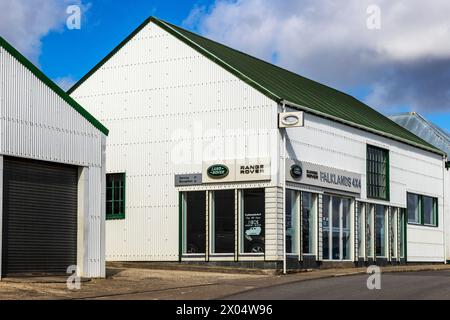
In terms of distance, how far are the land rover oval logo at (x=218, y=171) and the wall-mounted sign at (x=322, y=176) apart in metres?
2.50

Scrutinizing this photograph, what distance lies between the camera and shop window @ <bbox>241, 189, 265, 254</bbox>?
33156 mm

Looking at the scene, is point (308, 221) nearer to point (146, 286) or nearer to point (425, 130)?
point (146, 286)

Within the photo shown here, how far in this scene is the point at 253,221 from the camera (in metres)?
33.4

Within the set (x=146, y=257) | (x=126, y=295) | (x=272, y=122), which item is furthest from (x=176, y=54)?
(x=126, y=295)

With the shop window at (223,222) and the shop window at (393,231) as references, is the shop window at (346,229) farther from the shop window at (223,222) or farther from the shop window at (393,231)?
the shop window at (223,222)

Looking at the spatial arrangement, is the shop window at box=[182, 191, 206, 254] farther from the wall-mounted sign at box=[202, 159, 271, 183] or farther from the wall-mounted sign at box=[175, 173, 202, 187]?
the wall-mounted sign at box=[202, 159, 271, 183]

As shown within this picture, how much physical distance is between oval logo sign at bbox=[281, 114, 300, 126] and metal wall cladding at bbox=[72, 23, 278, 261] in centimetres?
58

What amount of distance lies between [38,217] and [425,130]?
3779cm

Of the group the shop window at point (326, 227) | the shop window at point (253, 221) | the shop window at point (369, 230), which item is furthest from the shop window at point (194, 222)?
the shop window at point (369, 230)

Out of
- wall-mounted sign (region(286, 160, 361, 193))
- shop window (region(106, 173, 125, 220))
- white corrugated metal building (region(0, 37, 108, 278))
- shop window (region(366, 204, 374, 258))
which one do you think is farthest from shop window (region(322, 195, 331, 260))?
white corrugated metal building (region(0, 37, 108, 278))

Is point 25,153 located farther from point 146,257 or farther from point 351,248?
point 351,248

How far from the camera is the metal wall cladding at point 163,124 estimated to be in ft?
112

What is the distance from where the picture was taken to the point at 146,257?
3559 centimetres

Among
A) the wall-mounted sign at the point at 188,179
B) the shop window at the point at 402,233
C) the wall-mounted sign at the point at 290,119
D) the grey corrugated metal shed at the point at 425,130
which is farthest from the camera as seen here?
the grey corrugated metal shed at the point at 425,130
